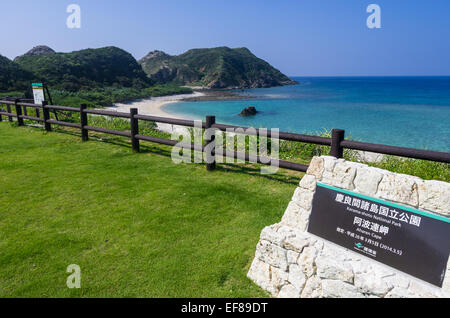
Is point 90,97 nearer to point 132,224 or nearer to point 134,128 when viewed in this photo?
point 134,128

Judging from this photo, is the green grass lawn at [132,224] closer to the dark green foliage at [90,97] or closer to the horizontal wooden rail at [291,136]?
the horizontal wooden rail at [291,136]

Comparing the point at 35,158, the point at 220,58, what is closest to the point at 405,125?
the point at 35,158

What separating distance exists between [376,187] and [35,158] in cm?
901

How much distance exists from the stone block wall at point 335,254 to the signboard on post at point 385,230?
0.06 meters

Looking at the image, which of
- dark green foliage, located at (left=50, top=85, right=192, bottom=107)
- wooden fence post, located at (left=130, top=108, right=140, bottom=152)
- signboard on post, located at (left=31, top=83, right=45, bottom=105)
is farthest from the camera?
dark green foliage, located at (left=50, top=85, right=192, bottom=107)

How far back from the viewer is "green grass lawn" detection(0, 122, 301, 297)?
3.55 m

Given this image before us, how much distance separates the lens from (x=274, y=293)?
3.38 meters

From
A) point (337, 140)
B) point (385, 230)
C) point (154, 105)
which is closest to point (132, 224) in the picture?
point (385, 230)

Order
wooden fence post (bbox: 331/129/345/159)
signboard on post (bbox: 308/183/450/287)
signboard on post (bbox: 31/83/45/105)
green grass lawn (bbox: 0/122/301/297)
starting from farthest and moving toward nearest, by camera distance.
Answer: signboard on post (bbox: 31/83/45/105) < wooden fence post (bbox: 331/129/345/159) < green grass lawn (bbox: 0/122/301/297) < signboard on post (bbox: 308/183/450/287)

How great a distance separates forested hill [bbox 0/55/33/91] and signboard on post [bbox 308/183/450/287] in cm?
5029

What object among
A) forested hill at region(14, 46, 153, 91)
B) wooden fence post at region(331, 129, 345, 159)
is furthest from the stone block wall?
forested hill at region(14, 46, 153, 91)

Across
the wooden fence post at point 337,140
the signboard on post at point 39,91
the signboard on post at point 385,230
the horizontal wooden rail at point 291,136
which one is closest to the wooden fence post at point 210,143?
the horizontal wooden rail at point 291,136

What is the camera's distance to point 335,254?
121 inches

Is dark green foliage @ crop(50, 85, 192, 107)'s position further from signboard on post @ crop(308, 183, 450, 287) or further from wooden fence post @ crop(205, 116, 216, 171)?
signboard on post @ crop(308, 183, 450, 287)
